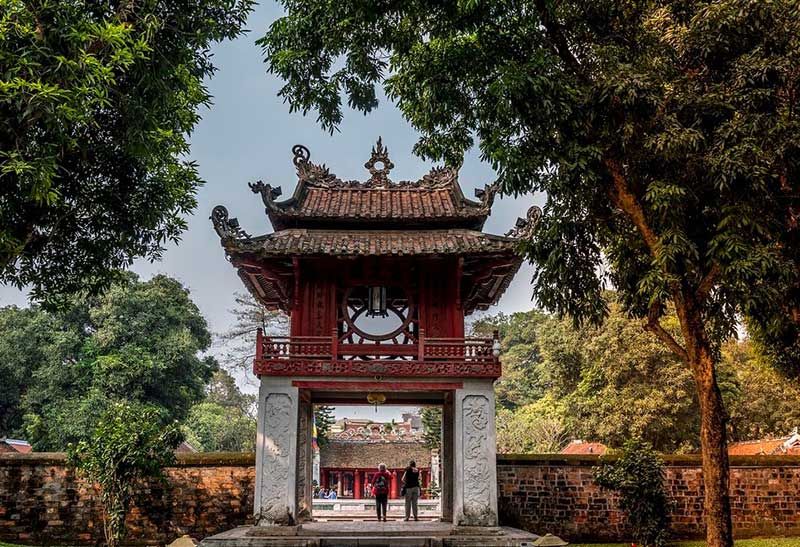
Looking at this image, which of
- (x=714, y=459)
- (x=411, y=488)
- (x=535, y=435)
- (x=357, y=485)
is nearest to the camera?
(x=714, y=459)

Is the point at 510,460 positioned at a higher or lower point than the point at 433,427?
lower

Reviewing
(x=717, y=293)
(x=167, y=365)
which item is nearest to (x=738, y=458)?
(x=717, y=293)

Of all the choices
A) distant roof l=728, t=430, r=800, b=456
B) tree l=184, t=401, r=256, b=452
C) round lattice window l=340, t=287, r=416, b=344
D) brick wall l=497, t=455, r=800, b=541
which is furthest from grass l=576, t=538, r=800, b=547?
tree l=184, t=401, r=256, b=452

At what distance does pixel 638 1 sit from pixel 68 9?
7.67m

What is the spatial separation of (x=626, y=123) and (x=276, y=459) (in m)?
7.39

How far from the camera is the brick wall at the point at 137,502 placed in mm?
13945

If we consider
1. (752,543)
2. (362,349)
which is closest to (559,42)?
A: (362,349)

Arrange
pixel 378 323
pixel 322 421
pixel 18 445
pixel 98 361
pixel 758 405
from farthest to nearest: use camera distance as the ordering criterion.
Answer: pixel 322 421 → pixel 18 445 → pixel 98 361 → pixel 758 405 → pixel 378 323

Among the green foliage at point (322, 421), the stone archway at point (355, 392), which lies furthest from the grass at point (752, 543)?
the green foliage at point (322, 421)

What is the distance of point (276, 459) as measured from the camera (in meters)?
11.0

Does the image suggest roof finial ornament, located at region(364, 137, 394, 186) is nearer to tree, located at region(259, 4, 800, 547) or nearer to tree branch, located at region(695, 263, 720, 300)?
tree, located at region(259, 4, 800, 547)

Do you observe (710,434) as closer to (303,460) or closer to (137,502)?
(303,460)

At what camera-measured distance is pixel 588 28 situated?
33.4ft

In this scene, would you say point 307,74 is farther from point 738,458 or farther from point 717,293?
point 738,458
